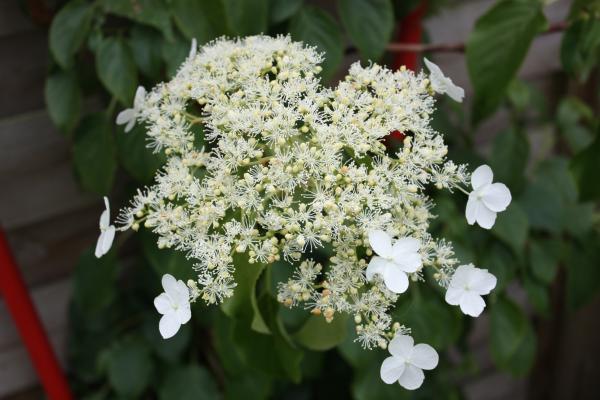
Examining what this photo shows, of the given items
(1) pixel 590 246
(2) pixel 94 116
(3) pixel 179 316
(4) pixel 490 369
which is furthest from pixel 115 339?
(4) pixel 490 369

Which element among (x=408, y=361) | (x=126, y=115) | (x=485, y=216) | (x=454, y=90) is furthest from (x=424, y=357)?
(x=126, y=115)

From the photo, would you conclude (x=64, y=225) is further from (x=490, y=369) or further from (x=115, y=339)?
(x=490, y=369)

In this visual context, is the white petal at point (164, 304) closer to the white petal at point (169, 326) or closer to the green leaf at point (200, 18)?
the white petal at point (169, 326)

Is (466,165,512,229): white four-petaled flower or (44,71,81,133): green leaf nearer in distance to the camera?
(466,165,512,229): white four-petaled flower

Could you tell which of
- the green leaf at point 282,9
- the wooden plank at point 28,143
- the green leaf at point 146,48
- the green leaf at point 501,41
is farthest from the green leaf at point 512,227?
the wooden plank at point 28,143

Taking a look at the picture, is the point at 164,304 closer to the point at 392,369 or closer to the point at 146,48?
the point at 392,369

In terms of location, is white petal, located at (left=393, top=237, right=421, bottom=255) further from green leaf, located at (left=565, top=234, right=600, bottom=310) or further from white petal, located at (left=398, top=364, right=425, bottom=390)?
green leaf, located at (left=565, top=234, right=600, bottom=310)

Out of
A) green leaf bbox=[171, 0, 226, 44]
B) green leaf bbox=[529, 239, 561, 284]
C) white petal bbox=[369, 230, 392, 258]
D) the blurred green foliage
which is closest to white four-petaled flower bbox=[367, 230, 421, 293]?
white petal bbox=[369, 230, 392, 258]
